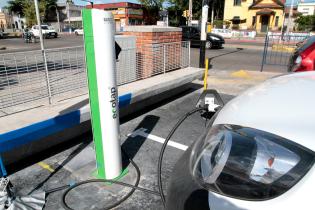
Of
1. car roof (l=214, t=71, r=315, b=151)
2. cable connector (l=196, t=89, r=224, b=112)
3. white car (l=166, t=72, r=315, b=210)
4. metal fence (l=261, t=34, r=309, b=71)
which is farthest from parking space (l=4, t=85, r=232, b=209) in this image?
metal fence (l=261, t=34, r=309, b=71)

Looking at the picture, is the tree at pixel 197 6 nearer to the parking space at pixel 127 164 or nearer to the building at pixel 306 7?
the building at pixel 306 7

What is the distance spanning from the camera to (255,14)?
45781 millimetres

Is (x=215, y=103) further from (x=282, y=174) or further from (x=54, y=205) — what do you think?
(x=54, y=205)

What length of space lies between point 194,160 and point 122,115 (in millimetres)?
3665

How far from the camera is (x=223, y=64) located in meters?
12.6

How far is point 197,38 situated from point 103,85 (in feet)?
58.9

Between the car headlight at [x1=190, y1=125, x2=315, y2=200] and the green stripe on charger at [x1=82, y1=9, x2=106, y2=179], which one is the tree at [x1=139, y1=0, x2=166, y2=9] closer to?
the green stripe on charger at [x1=82, y1=9, x2=106, y2=179]

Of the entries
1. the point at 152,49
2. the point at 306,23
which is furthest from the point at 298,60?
the point at 306,23

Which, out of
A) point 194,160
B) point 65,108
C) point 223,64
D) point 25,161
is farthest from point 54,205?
point 223,64

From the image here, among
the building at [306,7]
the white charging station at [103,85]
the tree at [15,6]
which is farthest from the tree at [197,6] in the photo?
the white charging station at [103,85]

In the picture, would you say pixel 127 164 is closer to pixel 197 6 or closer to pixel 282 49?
pixel 282 49

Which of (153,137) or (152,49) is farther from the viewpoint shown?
(152,49)

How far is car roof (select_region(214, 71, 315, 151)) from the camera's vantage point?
1321 mm

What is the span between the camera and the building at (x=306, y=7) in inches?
1964
